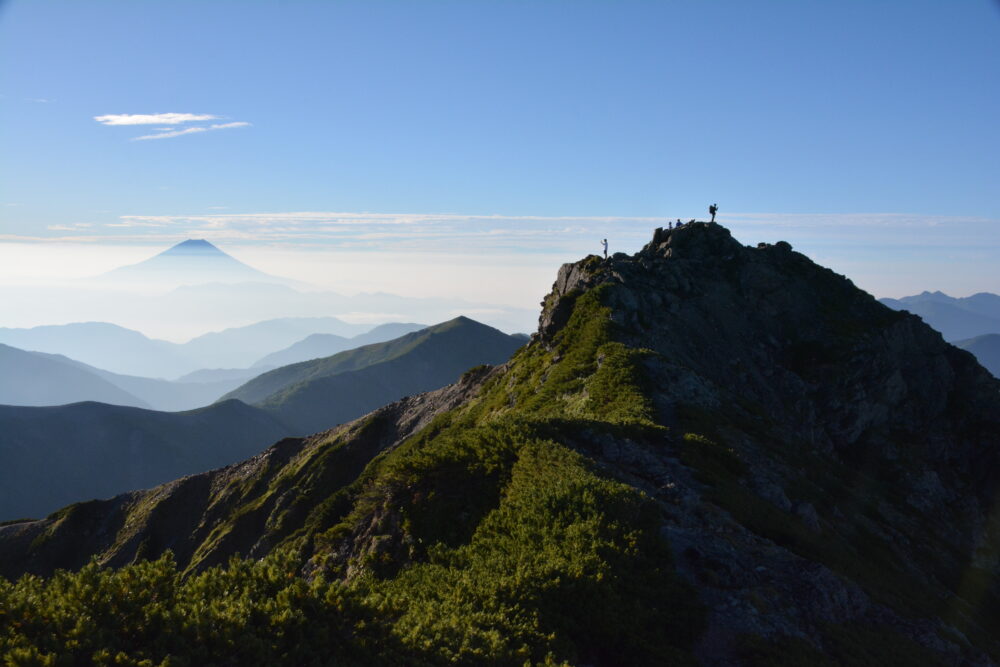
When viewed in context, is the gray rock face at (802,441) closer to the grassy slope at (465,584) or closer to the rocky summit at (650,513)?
the rocky summit at (650,513)

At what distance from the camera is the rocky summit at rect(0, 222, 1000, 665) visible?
1262 centimetres

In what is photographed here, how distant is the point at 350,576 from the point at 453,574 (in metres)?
6.11

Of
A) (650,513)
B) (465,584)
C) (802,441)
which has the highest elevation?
(650,513)

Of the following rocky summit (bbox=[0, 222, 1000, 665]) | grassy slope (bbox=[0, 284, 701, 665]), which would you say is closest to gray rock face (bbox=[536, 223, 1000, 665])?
rocky summit (bbox=[0, 222, 1000, 665])

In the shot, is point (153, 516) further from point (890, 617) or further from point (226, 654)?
→ point (890, 617)

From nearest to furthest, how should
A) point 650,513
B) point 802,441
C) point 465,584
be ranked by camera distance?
point 465,584, point 650,513, point 802,441

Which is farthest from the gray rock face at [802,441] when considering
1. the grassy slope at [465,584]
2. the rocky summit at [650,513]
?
the grassy slope at [465,584]

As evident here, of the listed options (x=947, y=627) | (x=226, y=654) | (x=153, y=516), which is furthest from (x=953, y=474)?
(x=153, y=516)

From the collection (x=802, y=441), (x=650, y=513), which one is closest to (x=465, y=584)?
(x=650, y=513)

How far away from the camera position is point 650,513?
18.2 metres

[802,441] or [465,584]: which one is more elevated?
[465,584]

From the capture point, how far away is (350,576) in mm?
19688

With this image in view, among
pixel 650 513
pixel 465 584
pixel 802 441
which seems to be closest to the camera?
pixel 465 584

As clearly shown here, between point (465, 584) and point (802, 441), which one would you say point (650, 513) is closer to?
point (465, 584)
